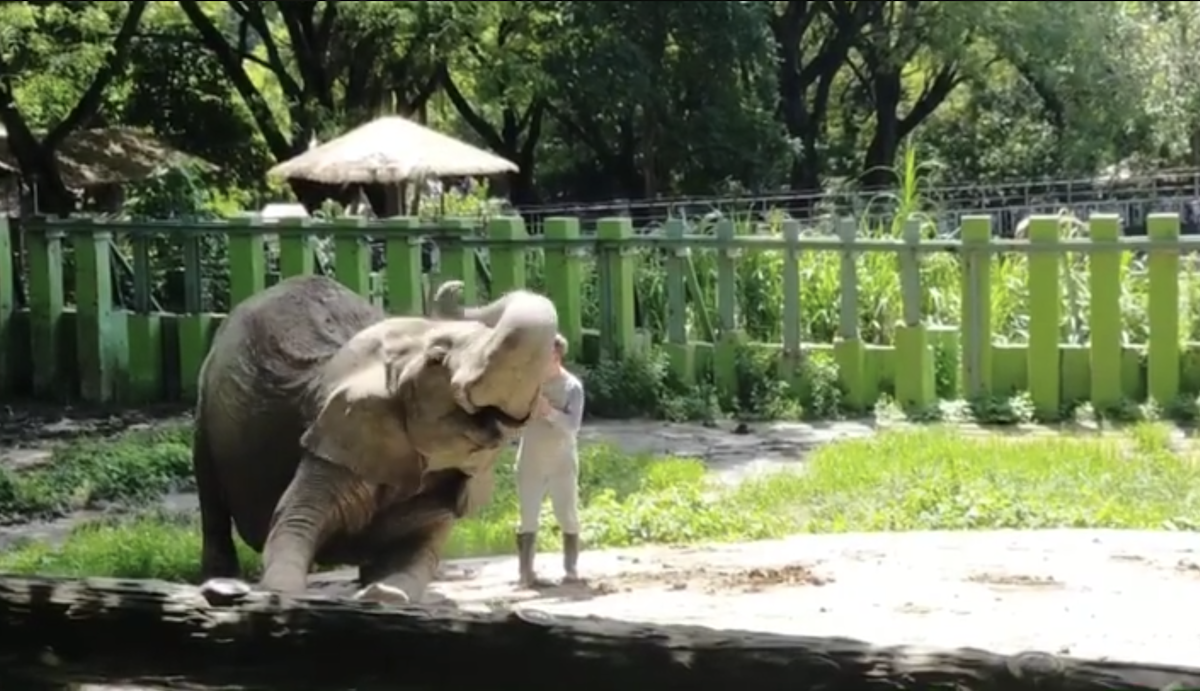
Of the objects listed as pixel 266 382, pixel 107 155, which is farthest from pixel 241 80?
pixel 266 382

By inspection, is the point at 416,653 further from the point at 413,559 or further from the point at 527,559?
the point at 527,559

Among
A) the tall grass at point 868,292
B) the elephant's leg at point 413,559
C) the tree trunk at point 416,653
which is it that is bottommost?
the elephant's leg at point 413,559

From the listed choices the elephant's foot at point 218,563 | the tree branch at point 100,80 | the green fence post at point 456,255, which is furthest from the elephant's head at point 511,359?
the tree branch at point 100,80

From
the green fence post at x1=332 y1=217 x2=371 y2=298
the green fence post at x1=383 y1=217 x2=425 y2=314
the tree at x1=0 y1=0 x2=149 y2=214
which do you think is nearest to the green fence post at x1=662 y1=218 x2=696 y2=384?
the green fence post at x1=383 y1=217 x2=425 y2=314

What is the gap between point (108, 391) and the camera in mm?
16438

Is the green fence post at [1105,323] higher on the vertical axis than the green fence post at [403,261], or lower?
lower

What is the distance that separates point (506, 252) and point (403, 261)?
2.91 ft

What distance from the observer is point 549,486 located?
842 cm

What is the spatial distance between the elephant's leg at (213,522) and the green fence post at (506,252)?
302 inches

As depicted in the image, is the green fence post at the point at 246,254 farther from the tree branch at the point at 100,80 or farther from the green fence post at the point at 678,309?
the tree branch at the point at 100,80

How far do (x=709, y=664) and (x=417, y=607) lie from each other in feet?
2.00

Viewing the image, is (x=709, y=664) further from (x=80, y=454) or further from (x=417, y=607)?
(x=80, y=454)

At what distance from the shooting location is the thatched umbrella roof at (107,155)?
104ft

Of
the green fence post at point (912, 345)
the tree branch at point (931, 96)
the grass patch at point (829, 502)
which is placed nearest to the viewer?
the grass patch at point (829, 502)
